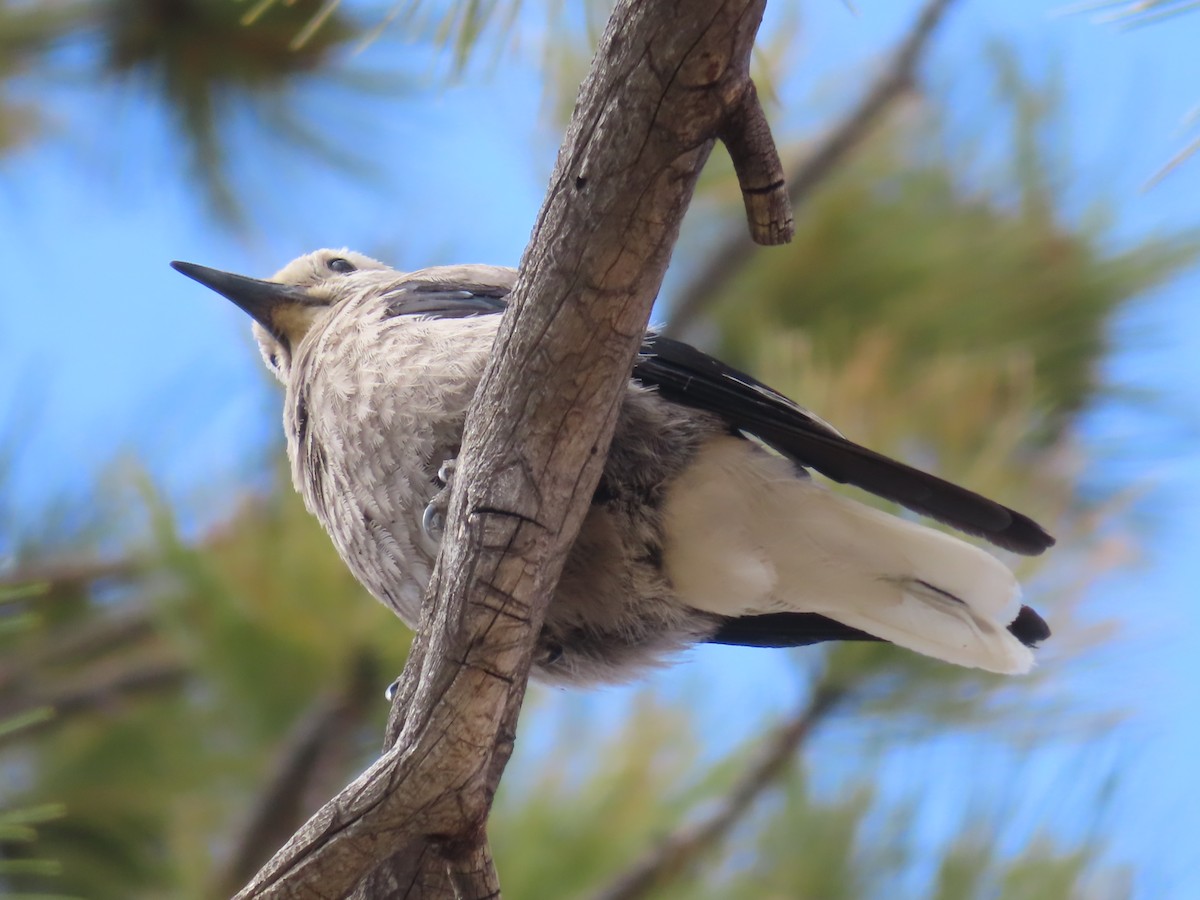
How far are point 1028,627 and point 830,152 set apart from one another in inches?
59.1

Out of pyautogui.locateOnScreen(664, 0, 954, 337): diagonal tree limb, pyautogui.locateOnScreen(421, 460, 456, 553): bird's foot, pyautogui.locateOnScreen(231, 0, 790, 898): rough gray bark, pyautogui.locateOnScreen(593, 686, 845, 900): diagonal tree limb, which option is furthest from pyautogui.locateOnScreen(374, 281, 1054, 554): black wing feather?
pyautogui.locateOnScreen(664, 0, 954, 337): diagonal tree limb

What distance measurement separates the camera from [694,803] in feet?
9.28

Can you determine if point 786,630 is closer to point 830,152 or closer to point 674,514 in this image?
point 674,514

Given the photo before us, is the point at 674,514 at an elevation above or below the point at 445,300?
below

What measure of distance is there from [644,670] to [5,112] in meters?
2.18

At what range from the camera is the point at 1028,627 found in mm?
1995

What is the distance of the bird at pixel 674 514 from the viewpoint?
1.76m

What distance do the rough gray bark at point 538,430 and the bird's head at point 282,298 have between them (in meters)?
1.06

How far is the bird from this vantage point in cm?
176

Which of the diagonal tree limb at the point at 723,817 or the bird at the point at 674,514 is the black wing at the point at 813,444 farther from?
the diagonal tree limb at the point at 723,817

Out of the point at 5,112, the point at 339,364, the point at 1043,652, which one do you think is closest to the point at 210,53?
the point at 5,112

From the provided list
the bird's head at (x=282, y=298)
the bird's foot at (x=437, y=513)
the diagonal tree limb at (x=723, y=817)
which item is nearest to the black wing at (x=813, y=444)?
the bird's foot at (x=437, y=513)

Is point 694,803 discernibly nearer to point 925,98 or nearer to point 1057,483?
point 1057,483

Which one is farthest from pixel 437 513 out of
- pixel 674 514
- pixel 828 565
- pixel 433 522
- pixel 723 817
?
pixel 723 817
